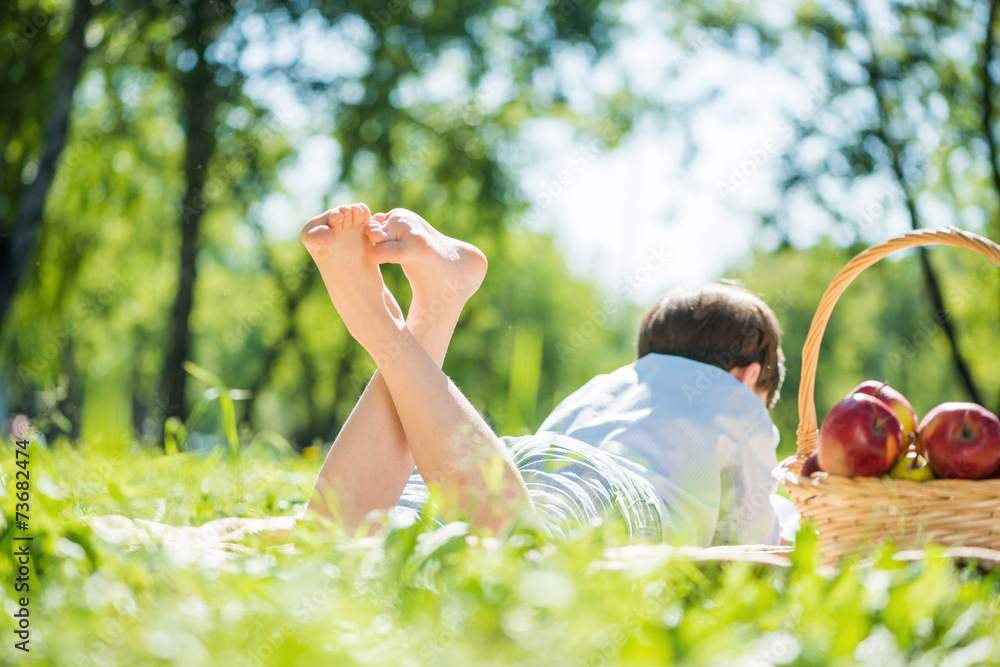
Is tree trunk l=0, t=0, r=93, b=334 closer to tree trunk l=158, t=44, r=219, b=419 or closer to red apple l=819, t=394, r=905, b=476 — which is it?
tree trunk l=158, t=44, r=219, b=419

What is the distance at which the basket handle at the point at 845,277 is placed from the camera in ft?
6.08

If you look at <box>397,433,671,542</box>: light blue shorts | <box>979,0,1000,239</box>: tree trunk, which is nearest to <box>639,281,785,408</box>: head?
<box>397,433,671,542</box>: light blue shorts

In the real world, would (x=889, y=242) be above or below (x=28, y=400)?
above

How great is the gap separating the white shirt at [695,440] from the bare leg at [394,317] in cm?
55

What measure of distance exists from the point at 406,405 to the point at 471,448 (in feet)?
0.66

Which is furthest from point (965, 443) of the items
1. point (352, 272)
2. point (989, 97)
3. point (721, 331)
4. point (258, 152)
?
point (258, 152)

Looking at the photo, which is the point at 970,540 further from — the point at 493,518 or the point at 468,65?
the point at 468,65

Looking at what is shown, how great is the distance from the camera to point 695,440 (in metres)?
2.27

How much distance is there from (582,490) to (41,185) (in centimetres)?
578

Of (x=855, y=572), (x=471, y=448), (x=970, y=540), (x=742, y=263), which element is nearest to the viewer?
(x=855, y=572)

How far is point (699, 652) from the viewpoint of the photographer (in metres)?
0.90

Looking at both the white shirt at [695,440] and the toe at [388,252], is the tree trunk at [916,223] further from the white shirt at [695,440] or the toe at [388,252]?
the toe at [388,252]

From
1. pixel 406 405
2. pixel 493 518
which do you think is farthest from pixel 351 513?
pixel 493 518

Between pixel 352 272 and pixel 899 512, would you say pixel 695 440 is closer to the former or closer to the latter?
pixel 899 512
